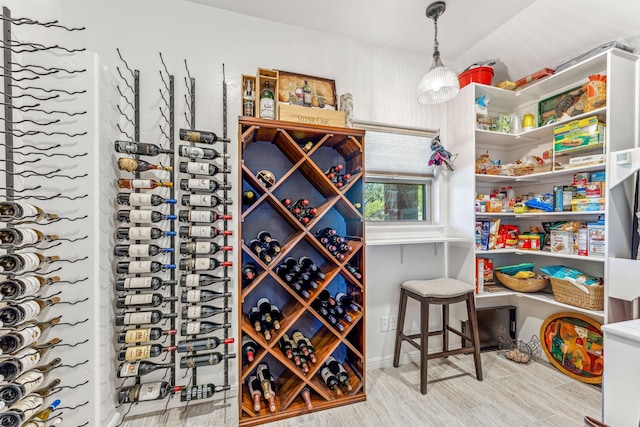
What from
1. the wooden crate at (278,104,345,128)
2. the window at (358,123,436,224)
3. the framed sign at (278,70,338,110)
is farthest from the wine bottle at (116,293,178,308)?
the window at (358,123,436,224)

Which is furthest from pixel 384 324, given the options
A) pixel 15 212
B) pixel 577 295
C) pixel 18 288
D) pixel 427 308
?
pixel 15 212

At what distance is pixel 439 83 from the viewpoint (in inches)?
72.5

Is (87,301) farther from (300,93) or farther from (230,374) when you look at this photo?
(300,93)

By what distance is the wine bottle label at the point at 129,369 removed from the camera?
166 centimetres

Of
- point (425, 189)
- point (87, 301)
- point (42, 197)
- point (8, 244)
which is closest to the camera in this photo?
point (8, 244)

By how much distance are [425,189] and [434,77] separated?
3.59 ft

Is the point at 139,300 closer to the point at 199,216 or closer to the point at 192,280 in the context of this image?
the point at 192,280

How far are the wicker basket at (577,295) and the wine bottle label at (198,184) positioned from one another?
8.50 ft

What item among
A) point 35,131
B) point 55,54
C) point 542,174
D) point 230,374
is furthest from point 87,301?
point 542,174

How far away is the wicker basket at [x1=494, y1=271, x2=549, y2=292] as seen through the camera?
2.34 metres

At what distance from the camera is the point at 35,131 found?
141 cm

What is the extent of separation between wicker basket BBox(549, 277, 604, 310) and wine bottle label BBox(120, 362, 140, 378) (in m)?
2.90

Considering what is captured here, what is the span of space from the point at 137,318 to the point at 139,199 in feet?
2.27

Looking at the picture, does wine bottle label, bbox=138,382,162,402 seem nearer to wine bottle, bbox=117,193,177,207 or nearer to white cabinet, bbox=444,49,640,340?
wine bottle, bbox=117,193,177,207
